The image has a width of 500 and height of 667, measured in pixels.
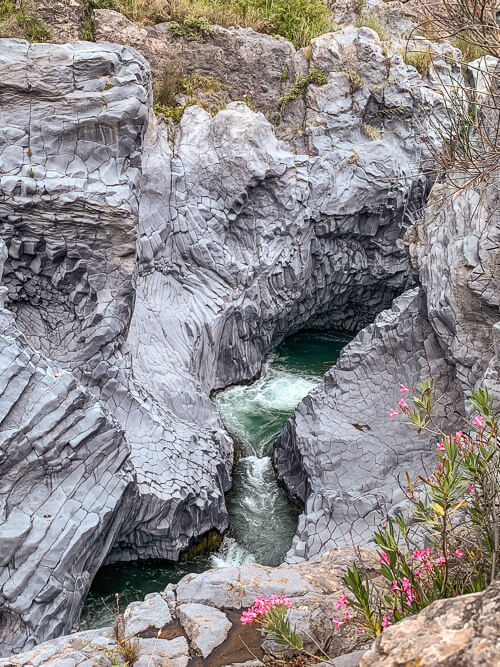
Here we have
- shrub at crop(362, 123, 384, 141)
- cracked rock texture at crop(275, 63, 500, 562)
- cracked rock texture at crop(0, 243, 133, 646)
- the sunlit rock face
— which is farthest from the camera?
shrub at crop(362, 123, 384, 141)

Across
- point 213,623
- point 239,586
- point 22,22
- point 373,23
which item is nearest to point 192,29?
point 22,22

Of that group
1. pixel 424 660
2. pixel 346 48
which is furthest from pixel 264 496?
pixel 346 48

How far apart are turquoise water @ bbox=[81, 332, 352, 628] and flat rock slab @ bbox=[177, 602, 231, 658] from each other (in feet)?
7.83

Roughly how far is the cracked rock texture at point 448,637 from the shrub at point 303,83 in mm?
14028

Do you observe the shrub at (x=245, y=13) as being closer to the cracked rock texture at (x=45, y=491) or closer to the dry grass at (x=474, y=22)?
the cracked rock texture at (x=45, y=491)

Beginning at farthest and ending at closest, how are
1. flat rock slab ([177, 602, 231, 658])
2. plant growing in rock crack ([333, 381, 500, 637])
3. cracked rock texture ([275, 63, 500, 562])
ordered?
cracked rock texture ([275, 63, 500, 562])
flat rock slab ([177, 602, 231, 658])
plant growing in rock crack ([333, 381, 500, 637])

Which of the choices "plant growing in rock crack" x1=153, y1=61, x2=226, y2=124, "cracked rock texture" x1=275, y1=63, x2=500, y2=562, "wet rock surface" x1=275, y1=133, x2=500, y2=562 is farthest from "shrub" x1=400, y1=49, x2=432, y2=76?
"cracked rock texture" x1=275, y1=63, x2=500, y2=562

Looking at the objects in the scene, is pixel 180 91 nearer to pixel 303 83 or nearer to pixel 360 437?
pixel 303 83

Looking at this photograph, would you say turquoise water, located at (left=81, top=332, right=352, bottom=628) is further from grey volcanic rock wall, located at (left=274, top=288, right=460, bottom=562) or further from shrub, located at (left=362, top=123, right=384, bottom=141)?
shrub, located at (left=362, top=123, right=384, bottom=141)

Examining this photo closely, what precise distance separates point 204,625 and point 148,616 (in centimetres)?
49

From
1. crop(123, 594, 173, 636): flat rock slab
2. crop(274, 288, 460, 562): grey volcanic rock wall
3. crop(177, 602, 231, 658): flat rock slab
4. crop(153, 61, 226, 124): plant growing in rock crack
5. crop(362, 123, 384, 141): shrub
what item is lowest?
crop(274, 288, 460, 562): grey volcanic rock wall

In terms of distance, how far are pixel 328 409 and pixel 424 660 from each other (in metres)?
8.10

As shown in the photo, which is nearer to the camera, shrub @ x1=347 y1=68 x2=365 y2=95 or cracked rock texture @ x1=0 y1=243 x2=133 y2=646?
cracked rock texture @ x1=0 y1=243 x2=133 y2=646

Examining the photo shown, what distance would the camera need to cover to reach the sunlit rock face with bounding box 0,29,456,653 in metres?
7.41
